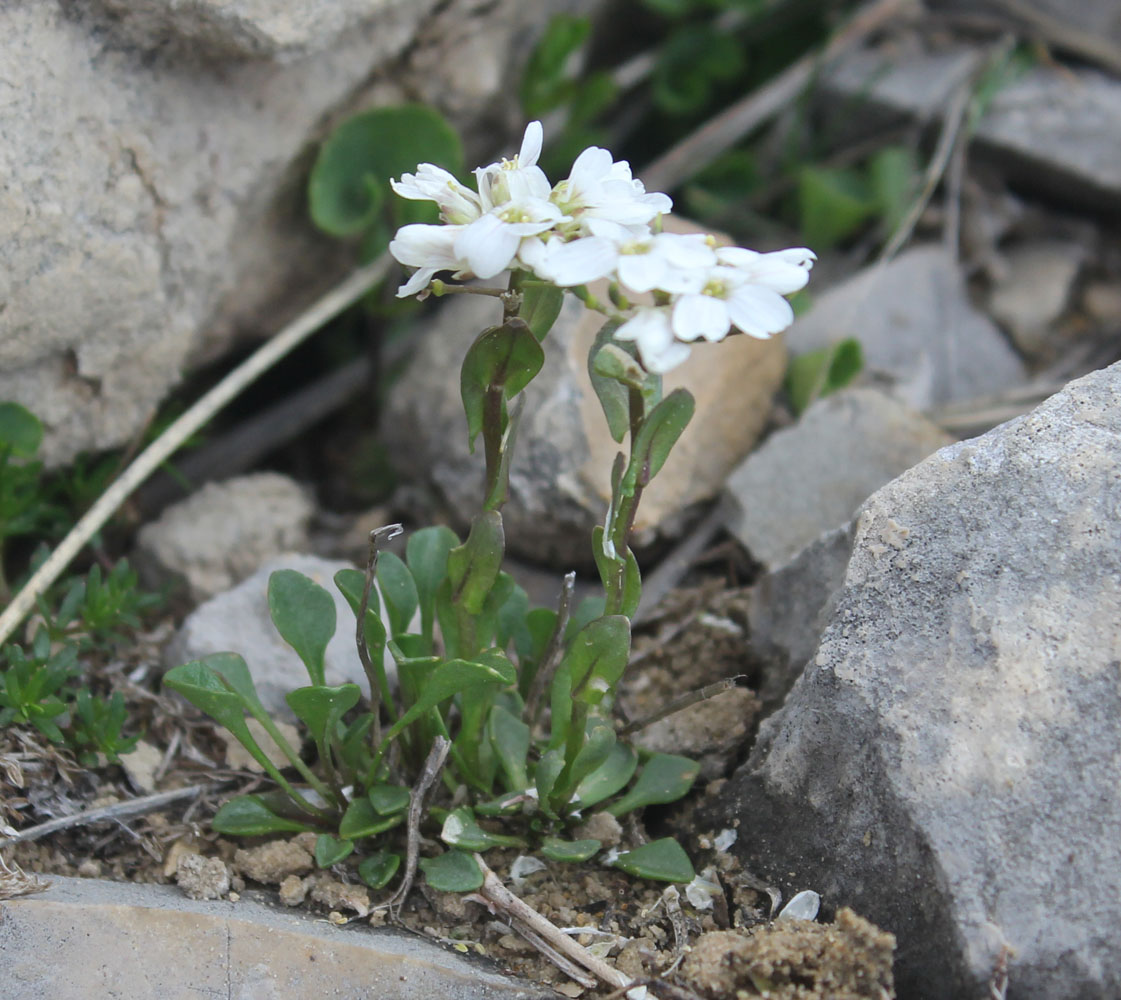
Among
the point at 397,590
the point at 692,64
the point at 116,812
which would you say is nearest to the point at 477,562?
the point at 397,590

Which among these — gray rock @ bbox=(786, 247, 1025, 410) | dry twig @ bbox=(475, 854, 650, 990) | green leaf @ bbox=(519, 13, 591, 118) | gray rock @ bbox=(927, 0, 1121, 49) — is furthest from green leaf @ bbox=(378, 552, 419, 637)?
gray rock @ bbox=(927, 0, 1121, 49)

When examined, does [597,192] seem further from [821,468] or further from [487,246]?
[821,468]

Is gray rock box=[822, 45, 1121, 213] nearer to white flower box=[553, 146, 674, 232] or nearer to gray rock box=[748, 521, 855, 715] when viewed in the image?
gray rock box=[748, 521, 855, 715]

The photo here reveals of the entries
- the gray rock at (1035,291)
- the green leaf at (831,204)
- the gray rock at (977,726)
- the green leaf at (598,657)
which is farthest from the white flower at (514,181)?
the gray rock at (1035,291)

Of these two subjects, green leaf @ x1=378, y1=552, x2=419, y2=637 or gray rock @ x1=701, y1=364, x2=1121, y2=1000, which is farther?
green leaf @ x1=378, y1=552, x2=419, y2=637

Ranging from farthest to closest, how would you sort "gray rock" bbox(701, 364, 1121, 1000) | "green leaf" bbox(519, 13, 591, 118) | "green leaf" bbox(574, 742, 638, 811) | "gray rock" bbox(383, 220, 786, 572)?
"green leaf" bbox(519, 13, 591, 118) → "gray rock" bbox(383, 220, 786, 572) → "green leaf" bbox(574, 742, 638, 811) → "gray rock" bbox(701, 364, 1121, 1000)

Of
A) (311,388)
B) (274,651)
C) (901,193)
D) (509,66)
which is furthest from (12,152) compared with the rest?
(901,193)

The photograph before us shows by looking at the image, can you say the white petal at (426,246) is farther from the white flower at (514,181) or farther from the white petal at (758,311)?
the white petal at (758,311)
